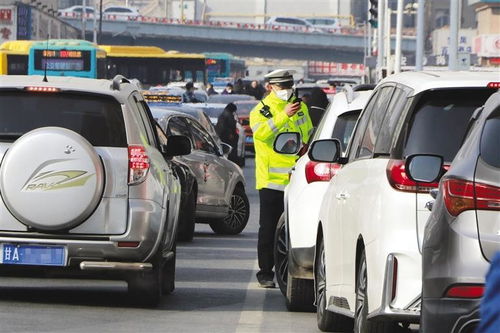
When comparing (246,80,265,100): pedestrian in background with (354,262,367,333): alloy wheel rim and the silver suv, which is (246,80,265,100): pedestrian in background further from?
(354,262,367,333): alloy wheel rim

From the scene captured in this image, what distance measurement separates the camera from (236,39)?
153625mm

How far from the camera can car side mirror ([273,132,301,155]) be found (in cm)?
1261

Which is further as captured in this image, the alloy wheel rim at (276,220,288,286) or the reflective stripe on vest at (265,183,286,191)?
the reflective stripe on vest at (265,183,286,191)

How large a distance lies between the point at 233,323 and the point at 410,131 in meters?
3.39

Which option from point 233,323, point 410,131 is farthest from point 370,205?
point 233,323

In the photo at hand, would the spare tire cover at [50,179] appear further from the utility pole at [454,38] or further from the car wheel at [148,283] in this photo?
the utility pole at [454,38]

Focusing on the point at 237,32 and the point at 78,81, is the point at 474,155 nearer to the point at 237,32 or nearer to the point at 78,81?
the point at 78,81

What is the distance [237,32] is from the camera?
15338cm

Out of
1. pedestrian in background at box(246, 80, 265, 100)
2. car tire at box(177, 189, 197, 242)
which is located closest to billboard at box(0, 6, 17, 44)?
pedestrian in background at box(246, 80, 265, 100)

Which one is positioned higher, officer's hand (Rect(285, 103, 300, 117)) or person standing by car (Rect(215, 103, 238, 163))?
officer's hand (Rect(285, 103, 300, 117))

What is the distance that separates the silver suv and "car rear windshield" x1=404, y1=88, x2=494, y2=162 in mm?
3648

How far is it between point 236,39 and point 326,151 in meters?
144

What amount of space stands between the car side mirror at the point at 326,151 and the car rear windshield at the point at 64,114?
6.62 ft

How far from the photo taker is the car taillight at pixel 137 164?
11.5m
